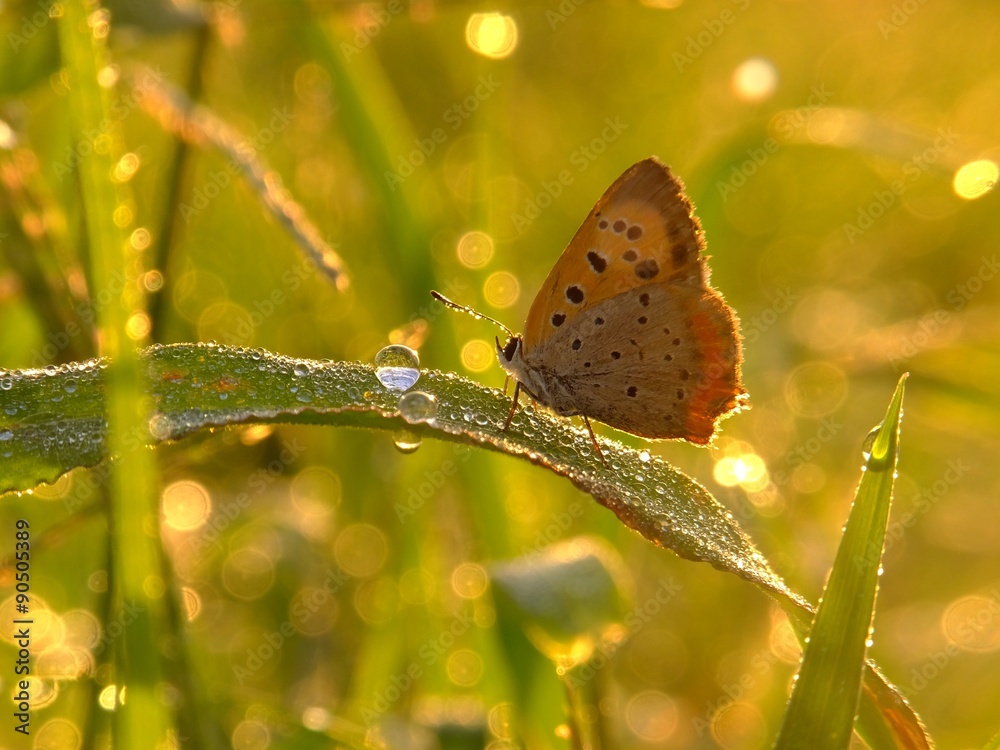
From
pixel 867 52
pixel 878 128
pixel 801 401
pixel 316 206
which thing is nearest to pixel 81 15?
pixel 878 128

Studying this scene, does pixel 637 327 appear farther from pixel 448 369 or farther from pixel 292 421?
pixel 292 421

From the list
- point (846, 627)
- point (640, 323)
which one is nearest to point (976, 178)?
point (640, 323)

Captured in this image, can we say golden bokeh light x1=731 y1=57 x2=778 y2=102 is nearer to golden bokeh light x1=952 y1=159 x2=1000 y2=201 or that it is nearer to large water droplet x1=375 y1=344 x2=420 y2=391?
golden bokeh light x1=952 y1=159 x2=1000 y2=201

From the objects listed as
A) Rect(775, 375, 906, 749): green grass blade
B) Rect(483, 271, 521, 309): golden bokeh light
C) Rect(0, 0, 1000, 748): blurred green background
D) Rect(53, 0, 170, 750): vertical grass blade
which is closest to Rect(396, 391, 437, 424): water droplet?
Rect(53, 0, 170, 750): vertical grass blade

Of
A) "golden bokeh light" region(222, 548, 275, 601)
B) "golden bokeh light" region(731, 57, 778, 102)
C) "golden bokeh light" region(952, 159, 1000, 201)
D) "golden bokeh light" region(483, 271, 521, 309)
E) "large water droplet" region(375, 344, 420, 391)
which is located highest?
"golden bokeh light" region(731, 57, 778, 102)

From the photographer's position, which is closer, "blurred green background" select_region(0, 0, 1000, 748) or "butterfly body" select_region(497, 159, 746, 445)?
"butterfly body" select_region(497, 159, 746, 445)

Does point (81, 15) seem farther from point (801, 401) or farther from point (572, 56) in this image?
point (572, 56)
